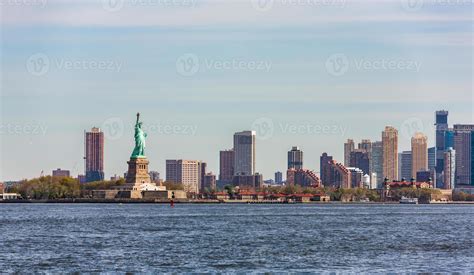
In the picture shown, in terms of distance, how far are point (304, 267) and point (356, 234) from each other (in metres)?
32.1

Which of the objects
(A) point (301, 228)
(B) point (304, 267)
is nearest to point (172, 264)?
(B) point (304, 267)

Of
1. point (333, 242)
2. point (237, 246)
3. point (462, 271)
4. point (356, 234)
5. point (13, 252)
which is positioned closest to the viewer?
point (462, 271)

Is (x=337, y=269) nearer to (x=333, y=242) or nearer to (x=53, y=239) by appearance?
(x=333, y=242)

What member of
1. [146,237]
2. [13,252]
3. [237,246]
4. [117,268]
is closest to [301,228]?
[146,237]

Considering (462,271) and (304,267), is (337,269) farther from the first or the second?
(462,271)

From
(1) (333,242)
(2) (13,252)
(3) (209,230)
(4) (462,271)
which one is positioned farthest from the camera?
(3) (209,230)

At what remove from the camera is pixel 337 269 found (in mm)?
63594

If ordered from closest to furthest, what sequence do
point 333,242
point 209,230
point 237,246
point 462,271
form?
point 462,271
point 237,246
point 333,242
point 209,230

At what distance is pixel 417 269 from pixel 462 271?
2288 mm

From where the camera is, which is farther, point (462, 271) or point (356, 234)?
point (356, 234)

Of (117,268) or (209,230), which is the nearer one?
(117,268)

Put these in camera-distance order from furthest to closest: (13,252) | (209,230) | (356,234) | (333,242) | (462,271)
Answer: (209,230) → (356,234) → (333,242) → (13,252) → (462,271)

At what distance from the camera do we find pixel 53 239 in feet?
283

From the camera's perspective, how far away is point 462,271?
206 feet
